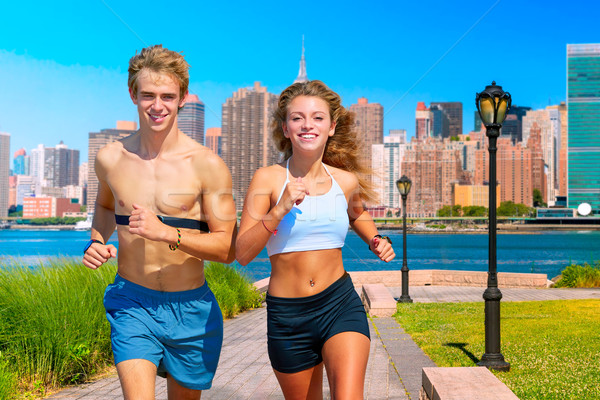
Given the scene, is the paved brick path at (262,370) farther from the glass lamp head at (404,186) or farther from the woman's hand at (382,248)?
the glass lamp head at (404,186)

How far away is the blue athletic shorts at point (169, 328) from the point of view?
3236mm

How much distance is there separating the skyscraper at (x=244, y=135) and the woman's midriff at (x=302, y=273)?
5.78 m

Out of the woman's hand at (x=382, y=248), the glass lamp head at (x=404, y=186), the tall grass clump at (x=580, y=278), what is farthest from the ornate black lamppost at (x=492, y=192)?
the tall grass clump at (x=580, y=278)

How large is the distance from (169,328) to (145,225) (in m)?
0.64

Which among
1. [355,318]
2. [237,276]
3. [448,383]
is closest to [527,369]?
[448,383]

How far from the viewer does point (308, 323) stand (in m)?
3.46

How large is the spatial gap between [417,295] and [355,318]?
15818 mm

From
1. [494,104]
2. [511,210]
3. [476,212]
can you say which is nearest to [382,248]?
[494,104]

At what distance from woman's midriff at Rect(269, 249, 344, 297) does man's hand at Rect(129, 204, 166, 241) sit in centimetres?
76

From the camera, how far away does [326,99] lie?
12.2ft

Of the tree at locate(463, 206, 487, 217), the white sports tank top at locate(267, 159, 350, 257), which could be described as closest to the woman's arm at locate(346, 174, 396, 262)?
the white sports tank top at locate(267, 159, 350, 257)

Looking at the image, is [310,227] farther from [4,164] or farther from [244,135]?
[4,164]

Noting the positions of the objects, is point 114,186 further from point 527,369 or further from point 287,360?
point 527,369

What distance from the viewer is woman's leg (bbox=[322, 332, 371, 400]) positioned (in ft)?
10.7
